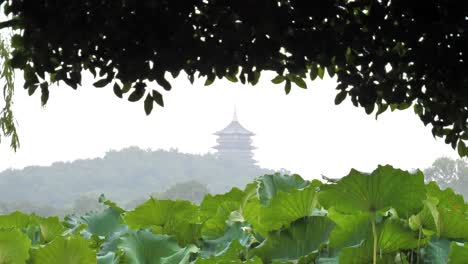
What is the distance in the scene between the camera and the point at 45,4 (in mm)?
2258

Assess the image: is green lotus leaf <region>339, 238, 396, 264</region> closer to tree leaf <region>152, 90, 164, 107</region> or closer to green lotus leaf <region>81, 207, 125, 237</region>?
green lotus leaf <region>81, 207, 125, 237</region>

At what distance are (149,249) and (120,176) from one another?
184ft

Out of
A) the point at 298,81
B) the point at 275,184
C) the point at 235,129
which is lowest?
the point at 275,184

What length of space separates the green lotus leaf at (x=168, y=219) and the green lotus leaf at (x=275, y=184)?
6.0 inches

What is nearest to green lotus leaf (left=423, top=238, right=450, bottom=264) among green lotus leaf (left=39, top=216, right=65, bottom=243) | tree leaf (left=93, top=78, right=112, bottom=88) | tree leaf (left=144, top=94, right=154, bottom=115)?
green lotus leaf (left=39, top=216, right=65, bottom=243)

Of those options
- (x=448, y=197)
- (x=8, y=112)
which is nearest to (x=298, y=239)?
(x=448, y=197)

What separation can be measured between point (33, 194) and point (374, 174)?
177ft

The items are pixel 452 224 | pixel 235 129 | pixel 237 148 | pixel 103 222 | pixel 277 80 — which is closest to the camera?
pixel 452 224

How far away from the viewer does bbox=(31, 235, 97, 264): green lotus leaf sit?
1.16 meters

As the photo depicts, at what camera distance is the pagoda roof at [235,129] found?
57688 millimetres

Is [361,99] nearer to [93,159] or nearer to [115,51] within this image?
[115,51]

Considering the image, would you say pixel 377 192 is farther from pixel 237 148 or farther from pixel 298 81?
pixel 237 148

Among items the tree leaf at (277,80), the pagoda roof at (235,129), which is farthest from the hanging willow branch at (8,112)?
the pagoda roof at (235,129)

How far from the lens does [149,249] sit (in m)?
1.29
